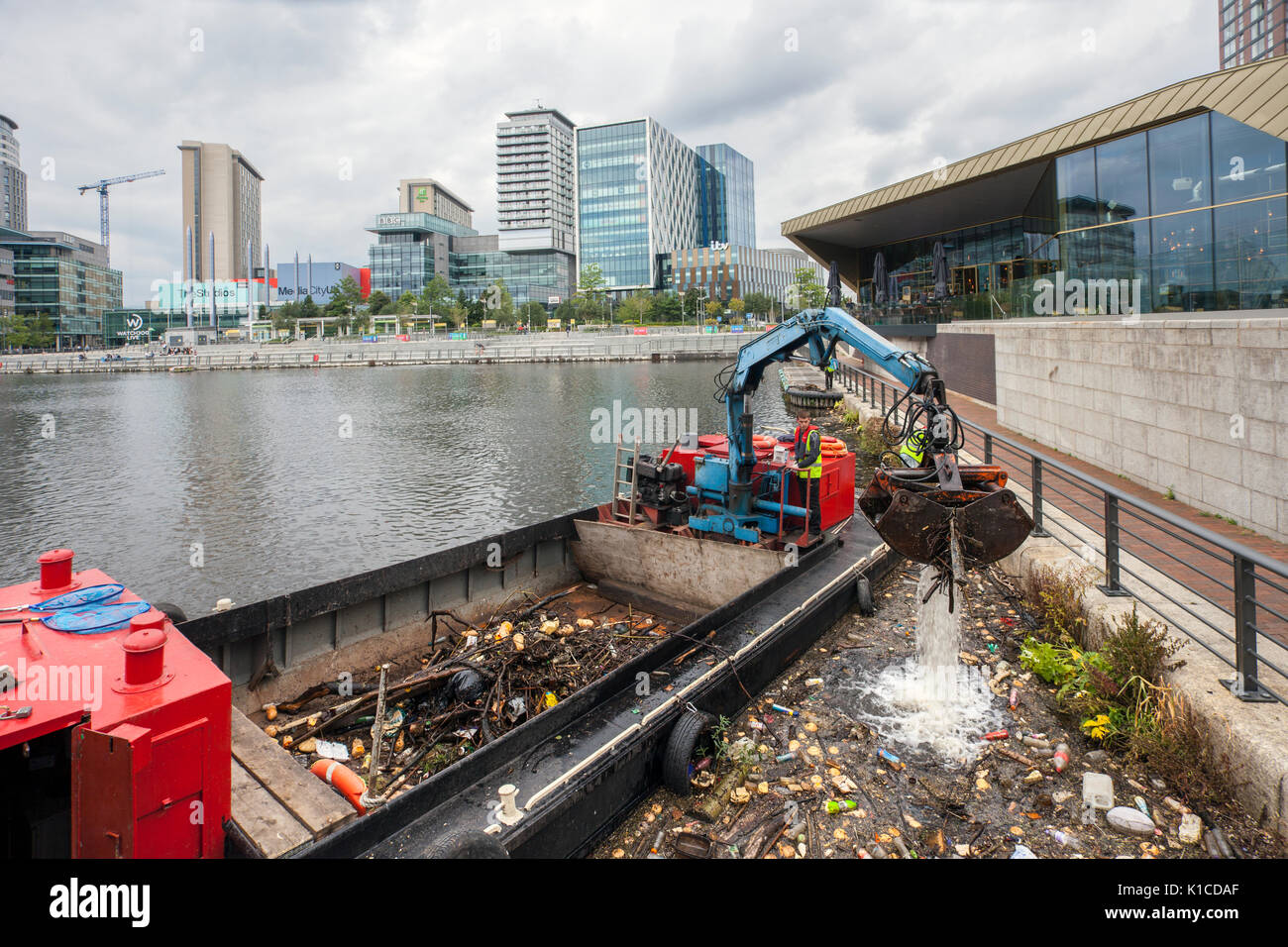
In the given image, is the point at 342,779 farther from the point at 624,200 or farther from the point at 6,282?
the point at 6,282

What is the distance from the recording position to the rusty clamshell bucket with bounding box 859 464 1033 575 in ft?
20.3

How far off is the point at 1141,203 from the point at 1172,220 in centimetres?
236

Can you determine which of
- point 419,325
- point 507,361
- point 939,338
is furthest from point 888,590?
point 419,325

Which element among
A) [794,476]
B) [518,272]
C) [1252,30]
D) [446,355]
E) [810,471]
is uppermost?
[1252,30]

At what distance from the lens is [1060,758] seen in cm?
579

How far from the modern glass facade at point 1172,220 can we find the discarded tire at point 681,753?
12.6 meters

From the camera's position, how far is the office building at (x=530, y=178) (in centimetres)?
18088

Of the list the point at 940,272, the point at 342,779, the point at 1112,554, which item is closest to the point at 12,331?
the point at 940,272

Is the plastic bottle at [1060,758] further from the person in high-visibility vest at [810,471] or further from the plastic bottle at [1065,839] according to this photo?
the person in high-visibility vest at [810,471]

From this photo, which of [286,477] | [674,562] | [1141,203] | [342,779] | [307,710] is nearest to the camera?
[342,779]

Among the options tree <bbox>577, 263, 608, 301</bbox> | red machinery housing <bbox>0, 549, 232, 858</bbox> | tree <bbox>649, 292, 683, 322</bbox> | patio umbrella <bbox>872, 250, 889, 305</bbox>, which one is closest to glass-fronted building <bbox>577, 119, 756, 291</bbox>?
tree <bbox>577, 263, 608, 301</bbox>

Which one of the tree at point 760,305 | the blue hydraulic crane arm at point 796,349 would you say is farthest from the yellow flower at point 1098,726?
the tree at point 760,305

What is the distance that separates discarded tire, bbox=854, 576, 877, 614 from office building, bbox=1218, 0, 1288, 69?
155 meters
